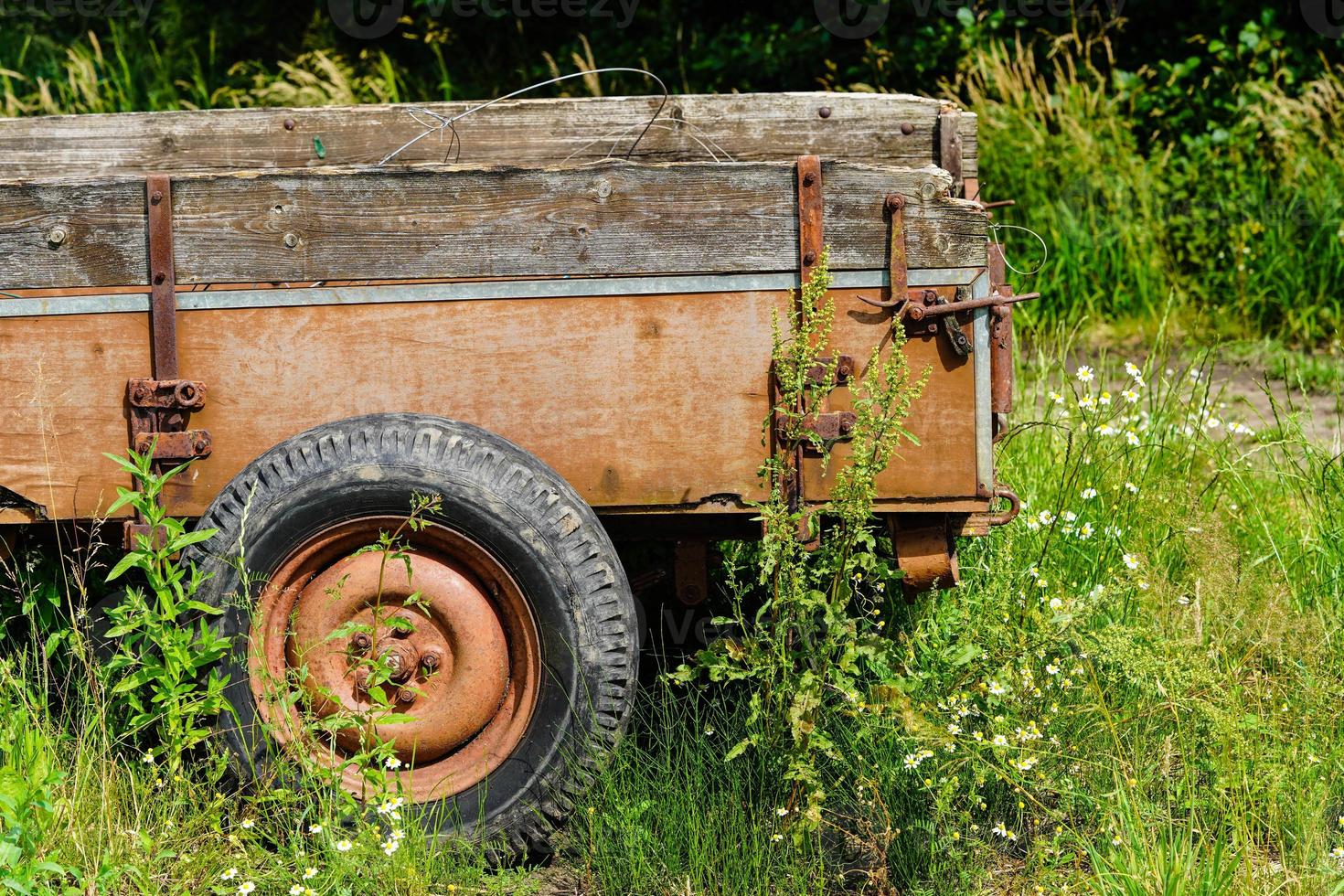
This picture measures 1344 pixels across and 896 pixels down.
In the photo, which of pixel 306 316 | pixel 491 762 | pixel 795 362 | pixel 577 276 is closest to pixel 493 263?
pixel 577 276

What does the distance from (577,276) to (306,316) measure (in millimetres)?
630

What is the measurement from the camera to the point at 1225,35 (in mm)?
7809

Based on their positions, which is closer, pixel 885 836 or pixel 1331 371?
pixel 885 836

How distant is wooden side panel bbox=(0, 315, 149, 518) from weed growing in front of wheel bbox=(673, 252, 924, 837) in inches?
56.7

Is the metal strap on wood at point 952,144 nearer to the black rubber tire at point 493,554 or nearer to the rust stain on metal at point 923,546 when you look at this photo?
the rust stain on metal at point 923,546

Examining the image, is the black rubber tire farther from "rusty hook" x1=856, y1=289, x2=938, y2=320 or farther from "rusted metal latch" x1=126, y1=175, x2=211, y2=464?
"rusty hook" x1=856, y1=289, x2=938, y2=320

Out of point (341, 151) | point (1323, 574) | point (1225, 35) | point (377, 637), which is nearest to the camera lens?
point (377, 637)

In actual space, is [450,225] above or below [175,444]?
above

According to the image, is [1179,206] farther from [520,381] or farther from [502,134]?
[520,381]

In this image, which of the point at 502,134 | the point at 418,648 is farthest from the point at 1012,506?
the point at 502,134

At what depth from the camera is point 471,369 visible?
2.89 meters

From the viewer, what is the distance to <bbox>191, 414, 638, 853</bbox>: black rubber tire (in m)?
2.76

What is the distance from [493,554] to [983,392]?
3.86 feet

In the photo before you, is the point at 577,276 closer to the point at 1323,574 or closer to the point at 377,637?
the point at 377,637
